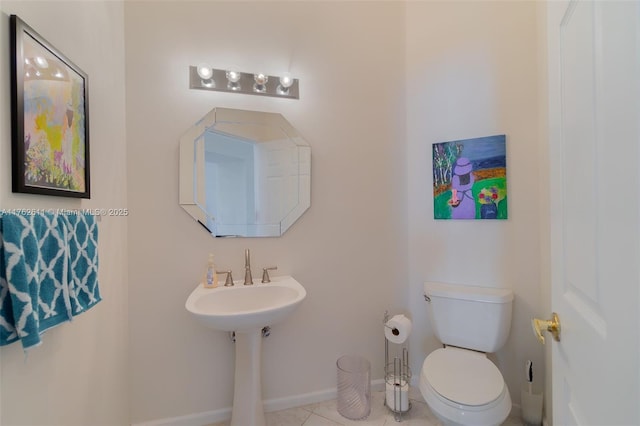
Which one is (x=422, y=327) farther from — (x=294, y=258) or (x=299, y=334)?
(x=294, y=258)

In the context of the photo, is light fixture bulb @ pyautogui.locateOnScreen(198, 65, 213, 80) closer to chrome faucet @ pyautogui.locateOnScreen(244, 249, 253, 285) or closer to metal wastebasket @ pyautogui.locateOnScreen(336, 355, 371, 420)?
chrome faucet @ pyautogui.locateOnScreen(244, 249, 253, 285)

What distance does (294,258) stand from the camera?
6.40 feet

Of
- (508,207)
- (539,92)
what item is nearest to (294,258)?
(508,207)

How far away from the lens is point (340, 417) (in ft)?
6.05

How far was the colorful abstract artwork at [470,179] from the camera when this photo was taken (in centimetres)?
183

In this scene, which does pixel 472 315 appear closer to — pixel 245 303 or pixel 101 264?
pixel 245 303

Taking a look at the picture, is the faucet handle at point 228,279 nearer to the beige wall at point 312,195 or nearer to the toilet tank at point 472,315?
the beige wall at point 312,195

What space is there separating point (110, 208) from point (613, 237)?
180 cm

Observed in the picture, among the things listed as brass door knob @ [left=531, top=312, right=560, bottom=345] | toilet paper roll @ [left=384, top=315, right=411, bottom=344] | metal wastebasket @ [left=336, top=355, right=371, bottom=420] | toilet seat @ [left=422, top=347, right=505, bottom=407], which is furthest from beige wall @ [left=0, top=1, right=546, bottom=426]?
brass door knob @ [left=531, top=312, right=560, bottom=345]

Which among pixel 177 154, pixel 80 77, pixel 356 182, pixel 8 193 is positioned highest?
pixel 80 77

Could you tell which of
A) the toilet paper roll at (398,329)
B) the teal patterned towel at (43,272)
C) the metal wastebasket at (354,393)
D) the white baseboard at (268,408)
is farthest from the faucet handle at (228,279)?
the toilet paper roll at (398,329)

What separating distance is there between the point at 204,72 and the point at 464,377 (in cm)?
214

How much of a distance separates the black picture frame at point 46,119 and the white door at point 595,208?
1407 mm

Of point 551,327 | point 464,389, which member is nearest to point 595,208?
point 551,327
